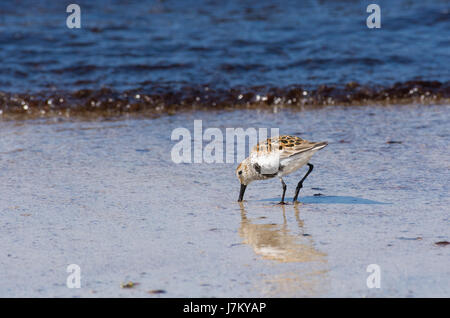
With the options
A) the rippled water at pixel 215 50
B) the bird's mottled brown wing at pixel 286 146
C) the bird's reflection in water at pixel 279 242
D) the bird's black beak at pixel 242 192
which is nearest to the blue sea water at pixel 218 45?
the rippled water at pixel 215 50

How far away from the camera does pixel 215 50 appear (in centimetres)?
1118

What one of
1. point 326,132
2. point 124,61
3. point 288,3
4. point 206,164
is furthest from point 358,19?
point 206,164

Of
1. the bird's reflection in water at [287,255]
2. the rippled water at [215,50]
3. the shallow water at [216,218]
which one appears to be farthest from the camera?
the rippled water at [215,50]

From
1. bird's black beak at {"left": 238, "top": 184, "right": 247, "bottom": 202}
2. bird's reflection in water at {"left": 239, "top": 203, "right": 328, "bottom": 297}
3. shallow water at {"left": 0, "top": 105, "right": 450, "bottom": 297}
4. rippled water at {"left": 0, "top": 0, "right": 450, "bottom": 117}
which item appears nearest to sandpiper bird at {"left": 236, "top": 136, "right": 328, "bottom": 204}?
bird's black beak at {"left": 238, "top": 184, "right": 247, "bottom": 202}

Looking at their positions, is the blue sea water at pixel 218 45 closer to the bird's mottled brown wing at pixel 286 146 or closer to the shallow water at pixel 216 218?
the shallow water at pixel 216 218

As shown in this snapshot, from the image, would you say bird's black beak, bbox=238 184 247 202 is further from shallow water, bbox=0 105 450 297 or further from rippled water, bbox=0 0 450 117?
rippled water, bbox=0 0 450 117

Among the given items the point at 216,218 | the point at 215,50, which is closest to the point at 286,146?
the point at 216,218

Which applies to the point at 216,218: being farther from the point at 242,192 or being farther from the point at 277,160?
the point at 277,160

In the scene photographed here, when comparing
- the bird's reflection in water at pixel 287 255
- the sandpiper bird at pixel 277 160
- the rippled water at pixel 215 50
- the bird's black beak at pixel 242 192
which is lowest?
the bird's reflection in water at pixel 287 255

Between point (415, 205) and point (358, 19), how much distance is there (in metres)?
8.68

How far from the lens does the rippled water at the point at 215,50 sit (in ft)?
31.9

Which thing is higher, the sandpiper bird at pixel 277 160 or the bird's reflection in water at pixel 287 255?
the sandpiper bird at pixel 277 160

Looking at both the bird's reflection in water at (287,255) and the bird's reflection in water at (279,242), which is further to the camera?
the bird's reflection in water at (279,242)

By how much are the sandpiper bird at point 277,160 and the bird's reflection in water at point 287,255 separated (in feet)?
1.10
